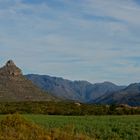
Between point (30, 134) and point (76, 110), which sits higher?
point (76, 110)

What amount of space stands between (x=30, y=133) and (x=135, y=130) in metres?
11.9

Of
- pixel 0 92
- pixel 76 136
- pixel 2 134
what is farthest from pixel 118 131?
pixel 0 92

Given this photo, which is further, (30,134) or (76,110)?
(76,110)

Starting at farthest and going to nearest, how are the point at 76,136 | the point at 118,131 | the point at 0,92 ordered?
the point at 0,92 → the point at 118,131 → the point at 76,136

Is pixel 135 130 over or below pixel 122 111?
below

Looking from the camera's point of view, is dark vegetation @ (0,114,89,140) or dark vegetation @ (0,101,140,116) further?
dark vegetation @ (0,101,140,116)

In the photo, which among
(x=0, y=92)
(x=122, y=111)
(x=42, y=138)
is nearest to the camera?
(x=42, y=138)

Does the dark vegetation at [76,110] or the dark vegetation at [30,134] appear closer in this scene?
the dark vegetation at [30,134]

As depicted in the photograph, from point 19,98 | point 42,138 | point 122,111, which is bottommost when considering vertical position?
point 42,138

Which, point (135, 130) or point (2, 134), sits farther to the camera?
point (135, 130)

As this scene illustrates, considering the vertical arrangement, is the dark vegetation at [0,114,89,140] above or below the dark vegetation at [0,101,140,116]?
below

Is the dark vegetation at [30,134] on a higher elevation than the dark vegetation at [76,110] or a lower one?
lower

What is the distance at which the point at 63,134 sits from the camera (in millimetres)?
24266

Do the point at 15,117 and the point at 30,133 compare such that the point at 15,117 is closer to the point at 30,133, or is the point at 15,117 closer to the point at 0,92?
the point at 30,133
